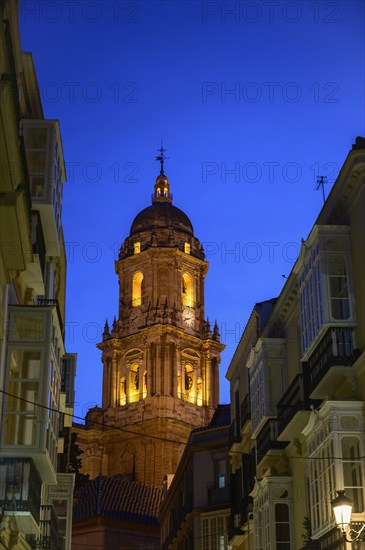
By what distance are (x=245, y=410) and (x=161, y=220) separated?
50804 mm

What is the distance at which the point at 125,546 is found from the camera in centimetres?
5825

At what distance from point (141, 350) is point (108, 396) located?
14.3 feet

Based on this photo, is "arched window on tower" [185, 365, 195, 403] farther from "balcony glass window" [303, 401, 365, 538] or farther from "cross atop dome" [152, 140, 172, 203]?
"balcony glass window" [303, 401, 365, 538]

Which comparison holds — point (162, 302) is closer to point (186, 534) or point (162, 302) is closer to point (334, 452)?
point (186, 534)

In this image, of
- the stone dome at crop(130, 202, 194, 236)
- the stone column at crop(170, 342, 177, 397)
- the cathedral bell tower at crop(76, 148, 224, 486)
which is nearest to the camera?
the cathedral bell tower at crop(76, 148, 224, 486)

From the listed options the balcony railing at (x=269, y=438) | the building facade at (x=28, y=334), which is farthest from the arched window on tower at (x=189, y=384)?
the building facade at (x=28, y=334)

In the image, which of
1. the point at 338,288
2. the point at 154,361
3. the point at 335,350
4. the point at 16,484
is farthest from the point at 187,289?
the point at 16,484

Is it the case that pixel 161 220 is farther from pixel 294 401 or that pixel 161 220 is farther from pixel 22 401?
pixel 22 401

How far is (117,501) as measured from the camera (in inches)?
2362

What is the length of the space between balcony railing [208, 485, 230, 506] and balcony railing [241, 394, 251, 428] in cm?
954

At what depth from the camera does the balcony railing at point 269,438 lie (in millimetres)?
24062

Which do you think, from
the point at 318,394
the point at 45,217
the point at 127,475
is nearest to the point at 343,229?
the point at 318,394

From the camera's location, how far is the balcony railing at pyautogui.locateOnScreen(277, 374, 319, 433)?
20.8 meters

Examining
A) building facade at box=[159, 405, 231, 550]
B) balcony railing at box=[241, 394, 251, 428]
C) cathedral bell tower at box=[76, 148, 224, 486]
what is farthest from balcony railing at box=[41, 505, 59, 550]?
cathedral bell tower at box=[76, 148, 224, 486]
